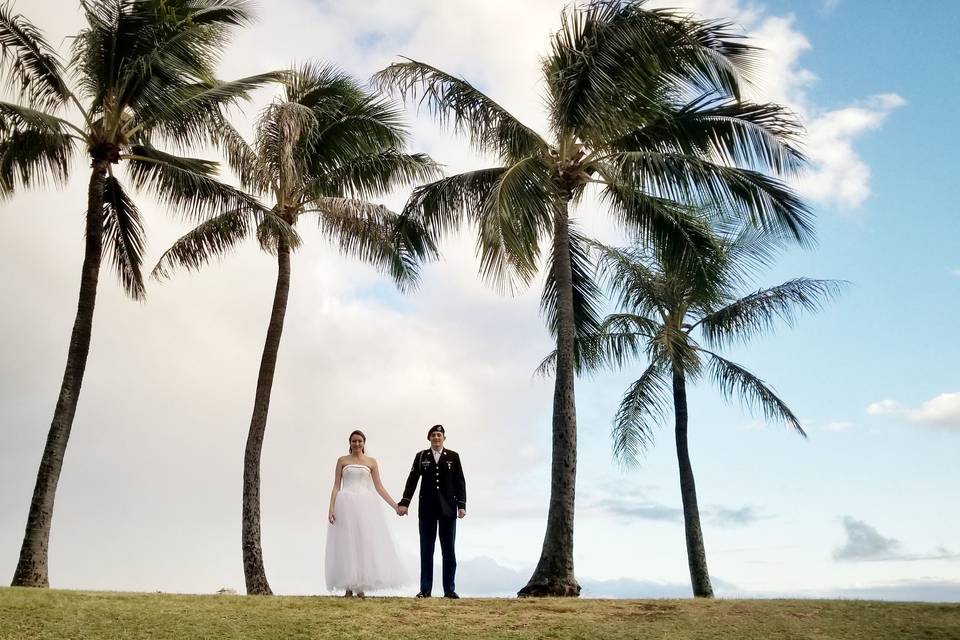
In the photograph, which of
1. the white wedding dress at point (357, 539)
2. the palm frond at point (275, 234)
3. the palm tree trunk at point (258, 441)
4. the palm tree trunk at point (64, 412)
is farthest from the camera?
the palm frond at point (275, 234)

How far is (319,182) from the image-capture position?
22109 millimetres

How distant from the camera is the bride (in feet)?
44.3

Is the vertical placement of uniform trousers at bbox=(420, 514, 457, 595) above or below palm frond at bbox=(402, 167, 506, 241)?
below

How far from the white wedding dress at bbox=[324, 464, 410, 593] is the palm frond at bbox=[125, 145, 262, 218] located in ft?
29.2

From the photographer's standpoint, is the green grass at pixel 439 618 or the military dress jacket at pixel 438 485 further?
the military dress jacket at pixel 438 485

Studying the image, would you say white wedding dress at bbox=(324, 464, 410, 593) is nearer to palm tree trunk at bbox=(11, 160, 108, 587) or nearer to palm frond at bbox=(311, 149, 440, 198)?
palm tree trunk at bbox=(11, 160, 108, 587)

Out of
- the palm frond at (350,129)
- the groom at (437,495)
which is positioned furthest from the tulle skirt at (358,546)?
the palm frond at (350,129)

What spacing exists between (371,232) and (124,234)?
5695mm

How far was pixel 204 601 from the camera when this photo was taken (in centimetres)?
1325

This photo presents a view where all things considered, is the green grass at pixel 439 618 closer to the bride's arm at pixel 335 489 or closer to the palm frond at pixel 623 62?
the bride's arm at pixel 335 489

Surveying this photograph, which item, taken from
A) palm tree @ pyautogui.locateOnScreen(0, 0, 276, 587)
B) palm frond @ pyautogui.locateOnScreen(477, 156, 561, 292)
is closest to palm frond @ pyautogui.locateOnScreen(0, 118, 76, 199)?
palm tree @ pyautogui.locateOnScreen(0, 0, 276, 587)

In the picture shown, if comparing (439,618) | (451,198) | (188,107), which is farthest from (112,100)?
(439,618)

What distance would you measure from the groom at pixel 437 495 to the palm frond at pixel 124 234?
11.4 meters

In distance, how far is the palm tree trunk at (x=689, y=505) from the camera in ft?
78.3
